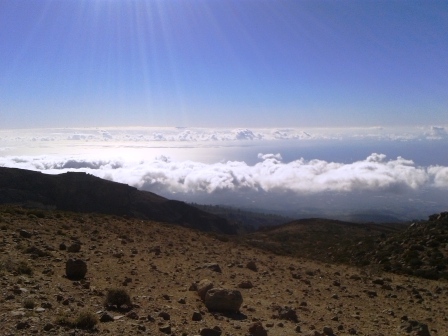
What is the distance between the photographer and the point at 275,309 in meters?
9.91

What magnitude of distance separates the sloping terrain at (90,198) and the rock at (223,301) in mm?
51551

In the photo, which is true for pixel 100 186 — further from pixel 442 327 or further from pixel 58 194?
pixel 442 327

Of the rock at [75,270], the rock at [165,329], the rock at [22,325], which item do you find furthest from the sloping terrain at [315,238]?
the rock at [22,325]

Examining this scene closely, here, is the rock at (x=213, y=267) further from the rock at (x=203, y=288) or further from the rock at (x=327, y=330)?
the rock at (x=327, y=330)

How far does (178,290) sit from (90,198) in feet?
197

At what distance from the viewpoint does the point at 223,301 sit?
359 inches

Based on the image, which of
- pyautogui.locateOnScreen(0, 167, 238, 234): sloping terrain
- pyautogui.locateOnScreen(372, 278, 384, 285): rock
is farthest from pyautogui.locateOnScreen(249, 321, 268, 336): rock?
pyautogui.locateOnScreen(0, 167, 238, 234): sloping terrain

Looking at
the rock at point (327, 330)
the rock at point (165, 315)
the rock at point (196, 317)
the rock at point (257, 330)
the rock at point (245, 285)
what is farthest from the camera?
the rock at point (245, 285)

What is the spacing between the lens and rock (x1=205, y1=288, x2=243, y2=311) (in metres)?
9.09

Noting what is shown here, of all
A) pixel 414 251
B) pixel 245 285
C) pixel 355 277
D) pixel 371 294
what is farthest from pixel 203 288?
pixel 414 251

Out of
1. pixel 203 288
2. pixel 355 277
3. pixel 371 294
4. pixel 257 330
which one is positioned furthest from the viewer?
pixel 355 277

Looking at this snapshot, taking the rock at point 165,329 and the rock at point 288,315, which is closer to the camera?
the rock at point 165,329

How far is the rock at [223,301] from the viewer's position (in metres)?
9.09

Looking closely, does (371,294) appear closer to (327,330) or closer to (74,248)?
(327,330)
